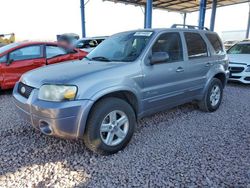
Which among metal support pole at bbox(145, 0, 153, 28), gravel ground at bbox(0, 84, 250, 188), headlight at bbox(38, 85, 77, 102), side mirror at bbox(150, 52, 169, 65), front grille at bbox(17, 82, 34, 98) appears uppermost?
metal support pole at bbox(145, 0, 153, 28)

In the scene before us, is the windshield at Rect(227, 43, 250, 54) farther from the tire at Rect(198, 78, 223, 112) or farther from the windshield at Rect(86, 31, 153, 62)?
the windshield at Rect(86, 31, 153, 62)

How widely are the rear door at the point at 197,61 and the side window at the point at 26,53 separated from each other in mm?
4330

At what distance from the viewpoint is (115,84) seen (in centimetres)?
301

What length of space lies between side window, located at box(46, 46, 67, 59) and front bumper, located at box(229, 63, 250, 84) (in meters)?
5.51

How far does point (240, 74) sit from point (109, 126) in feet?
Answer: 19.9

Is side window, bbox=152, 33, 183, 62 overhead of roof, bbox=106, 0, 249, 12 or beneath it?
beneath

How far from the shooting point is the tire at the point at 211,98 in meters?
4.73

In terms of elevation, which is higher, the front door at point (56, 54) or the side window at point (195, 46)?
the side window at point (195, 46)

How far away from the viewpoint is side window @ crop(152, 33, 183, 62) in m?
3.71

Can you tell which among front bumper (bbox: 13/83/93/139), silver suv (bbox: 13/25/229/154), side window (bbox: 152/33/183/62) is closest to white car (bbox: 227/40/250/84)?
silver suv (bbox: 13/25/229/154)

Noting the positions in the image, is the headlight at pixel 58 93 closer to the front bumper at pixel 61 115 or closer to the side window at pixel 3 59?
the front bumper at pixel 61 115

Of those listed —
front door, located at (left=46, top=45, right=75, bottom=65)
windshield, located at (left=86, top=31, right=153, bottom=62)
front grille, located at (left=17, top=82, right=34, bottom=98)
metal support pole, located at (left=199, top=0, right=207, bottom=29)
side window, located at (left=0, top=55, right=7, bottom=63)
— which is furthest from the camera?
metal support pole, located at (left=199, top=0, right=207, bottom=29)

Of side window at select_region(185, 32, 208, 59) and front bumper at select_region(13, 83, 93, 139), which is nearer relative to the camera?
front bumper at select_region(13, 83, 93, 139)

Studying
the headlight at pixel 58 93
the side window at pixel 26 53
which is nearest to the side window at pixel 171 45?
the headlight at pixel 58 93
